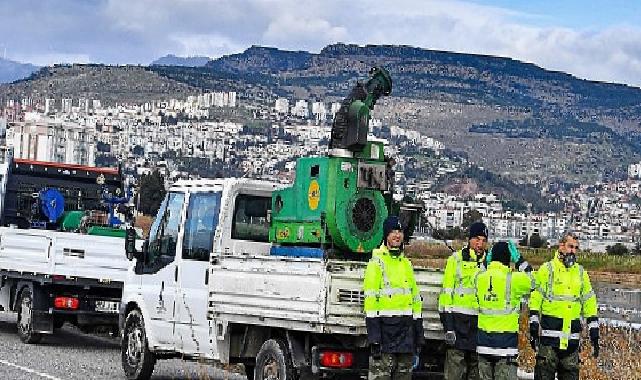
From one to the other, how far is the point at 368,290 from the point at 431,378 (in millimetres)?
1417

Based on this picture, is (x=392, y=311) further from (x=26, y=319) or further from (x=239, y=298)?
(x=26, y=319)

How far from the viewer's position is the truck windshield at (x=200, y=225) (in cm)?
1307

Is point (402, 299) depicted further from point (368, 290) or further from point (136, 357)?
point (136, 357)

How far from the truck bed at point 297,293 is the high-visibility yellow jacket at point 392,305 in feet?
0.94

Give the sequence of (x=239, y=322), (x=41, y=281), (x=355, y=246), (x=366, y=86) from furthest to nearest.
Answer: (x=41, y=281) → (x=366, y=86) → (x=355, y=246) → (x=239, y=322)

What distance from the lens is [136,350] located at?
1431cm

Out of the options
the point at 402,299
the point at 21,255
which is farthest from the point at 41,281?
the point at 402,299

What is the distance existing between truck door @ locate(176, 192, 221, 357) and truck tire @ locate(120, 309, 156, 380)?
2.86 feet

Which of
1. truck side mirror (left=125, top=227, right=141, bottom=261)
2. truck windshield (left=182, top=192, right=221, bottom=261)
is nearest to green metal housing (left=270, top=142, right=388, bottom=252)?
truck windshield (left=182, top=192, right=221, bottom=261)

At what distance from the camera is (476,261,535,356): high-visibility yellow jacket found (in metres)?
10.8

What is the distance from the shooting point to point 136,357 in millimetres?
14289

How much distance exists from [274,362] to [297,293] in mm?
869

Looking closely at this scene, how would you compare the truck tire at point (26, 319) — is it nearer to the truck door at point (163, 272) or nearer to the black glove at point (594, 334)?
the truck door at point (163, 272)

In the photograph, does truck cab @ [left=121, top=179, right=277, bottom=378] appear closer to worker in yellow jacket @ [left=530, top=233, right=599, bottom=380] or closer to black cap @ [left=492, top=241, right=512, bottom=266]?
black cap @ [left=492, top=241, right=512, bottom=266]
